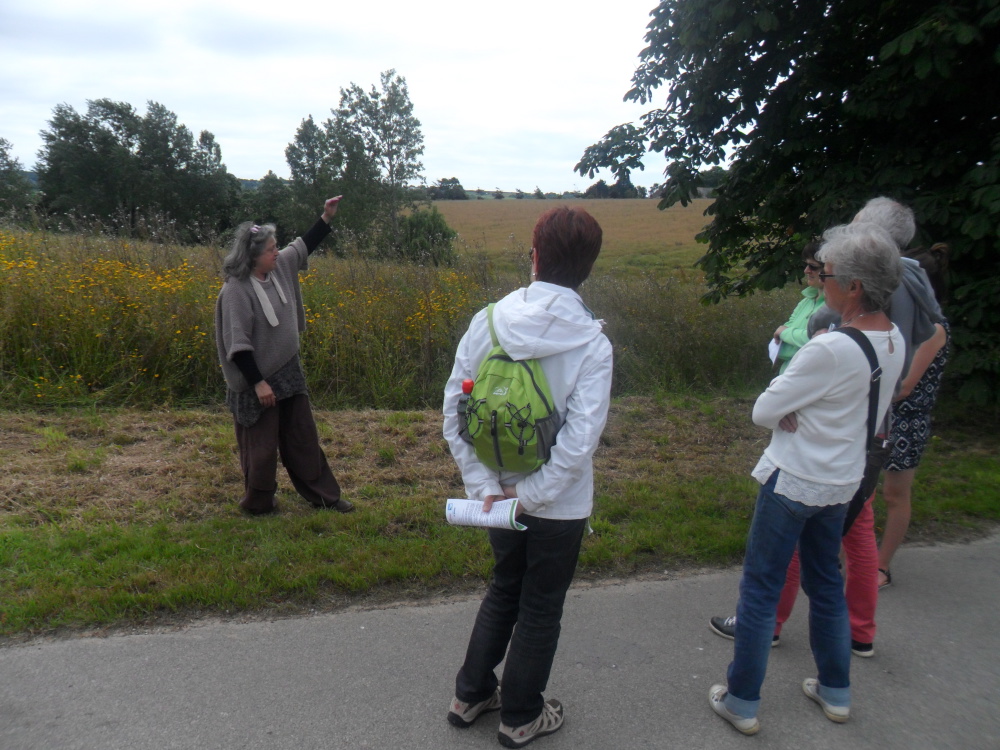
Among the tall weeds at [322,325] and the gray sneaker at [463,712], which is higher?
the tall weeds at [322,325]

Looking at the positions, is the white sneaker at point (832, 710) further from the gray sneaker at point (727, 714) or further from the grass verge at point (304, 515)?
the grass verge at point (304, 515)

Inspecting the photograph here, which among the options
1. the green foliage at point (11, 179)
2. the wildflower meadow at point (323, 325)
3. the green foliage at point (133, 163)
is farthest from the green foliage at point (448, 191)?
the wildflower meadow at point (323, 325)

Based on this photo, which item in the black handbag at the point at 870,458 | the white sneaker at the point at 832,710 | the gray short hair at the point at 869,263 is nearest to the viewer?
the gray short hair at the point at 869,263

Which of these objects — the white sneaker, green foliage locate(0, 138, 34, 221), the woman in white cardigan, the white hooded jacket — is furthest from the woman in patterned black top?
green foliage locate(0, 138, 34, 221)

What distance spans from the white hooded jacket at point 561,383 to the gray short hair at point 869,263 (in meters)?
0.86

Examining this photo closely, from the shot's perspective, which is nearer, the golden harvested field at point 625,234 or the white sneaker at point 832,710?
the white sneaker at point 832,710

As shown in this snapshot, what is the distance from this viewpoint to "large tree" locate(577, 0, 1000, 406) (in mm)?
5598

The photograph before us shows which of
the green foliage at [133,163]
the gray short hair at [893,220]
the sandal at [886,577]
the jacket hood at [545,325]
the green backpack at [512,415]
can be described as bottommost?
the sandal at [886,577]

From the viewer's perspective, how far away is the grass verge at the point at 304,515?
3.65m

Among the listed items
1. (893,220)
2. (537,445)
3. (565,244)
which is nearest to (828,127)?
(893,220)

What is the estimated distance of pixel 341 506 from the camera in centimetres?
472

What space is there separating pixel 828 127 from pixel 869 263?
16.1 ft

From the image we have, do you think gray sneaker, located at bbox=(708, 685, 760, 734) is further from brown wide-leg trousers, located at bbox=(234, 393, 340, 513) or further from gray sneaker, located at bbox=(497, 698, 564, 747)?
brown wide-leg trousers, located at bbox=(234, 393, 340, 513)

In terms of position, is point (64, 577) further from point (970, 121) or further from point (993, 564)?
point (970, 121)
